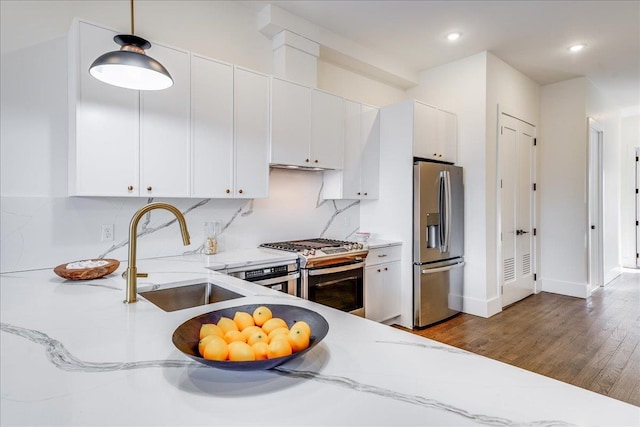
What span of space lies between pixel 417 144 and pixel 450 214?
0.84 m

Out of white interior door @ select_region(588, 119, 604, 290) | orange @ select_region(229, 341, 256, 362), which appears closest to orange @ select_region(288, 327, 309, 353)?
orange @ select_region(229, 341, 256, 362)

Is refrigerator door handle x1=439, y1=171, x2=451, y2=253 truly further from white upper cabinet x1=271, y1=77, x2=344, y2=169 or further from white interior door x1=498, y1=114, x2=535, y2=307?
white upper cabinet x1=271, y1=77, x2=344, y2=169

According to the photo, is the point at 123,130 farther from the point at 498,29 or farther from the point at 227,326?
the point at 498,29

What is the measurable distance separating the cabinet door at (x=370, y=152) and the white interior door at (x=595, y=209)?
11.2 feet

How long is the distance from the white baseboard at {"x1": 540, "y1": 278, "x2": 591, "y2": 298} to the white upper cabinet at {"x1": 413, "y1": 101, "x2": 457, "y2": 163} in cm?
254

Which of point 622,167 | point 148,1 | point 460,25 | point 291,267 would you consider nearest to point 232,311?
point 291,267

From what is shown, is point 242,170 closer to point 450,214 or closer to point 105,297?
point 105,297

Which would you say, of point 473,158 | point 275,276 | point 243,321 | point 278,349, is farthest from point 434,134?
point 278,349

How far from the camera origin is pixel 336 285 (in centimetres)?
307

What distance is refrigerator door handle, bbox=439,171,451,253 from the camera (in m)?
3.79

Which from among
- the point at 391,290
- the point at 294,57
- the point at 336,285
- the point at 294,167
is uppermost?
the point at 294,57

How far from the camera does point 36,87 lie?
2.23 meters

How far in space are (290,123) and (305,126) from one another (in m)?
A: 0.17

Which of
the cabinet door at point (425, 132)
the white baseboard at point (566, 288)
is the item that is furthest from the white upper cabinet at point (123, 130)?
the white baseboard at point (566, 288)
